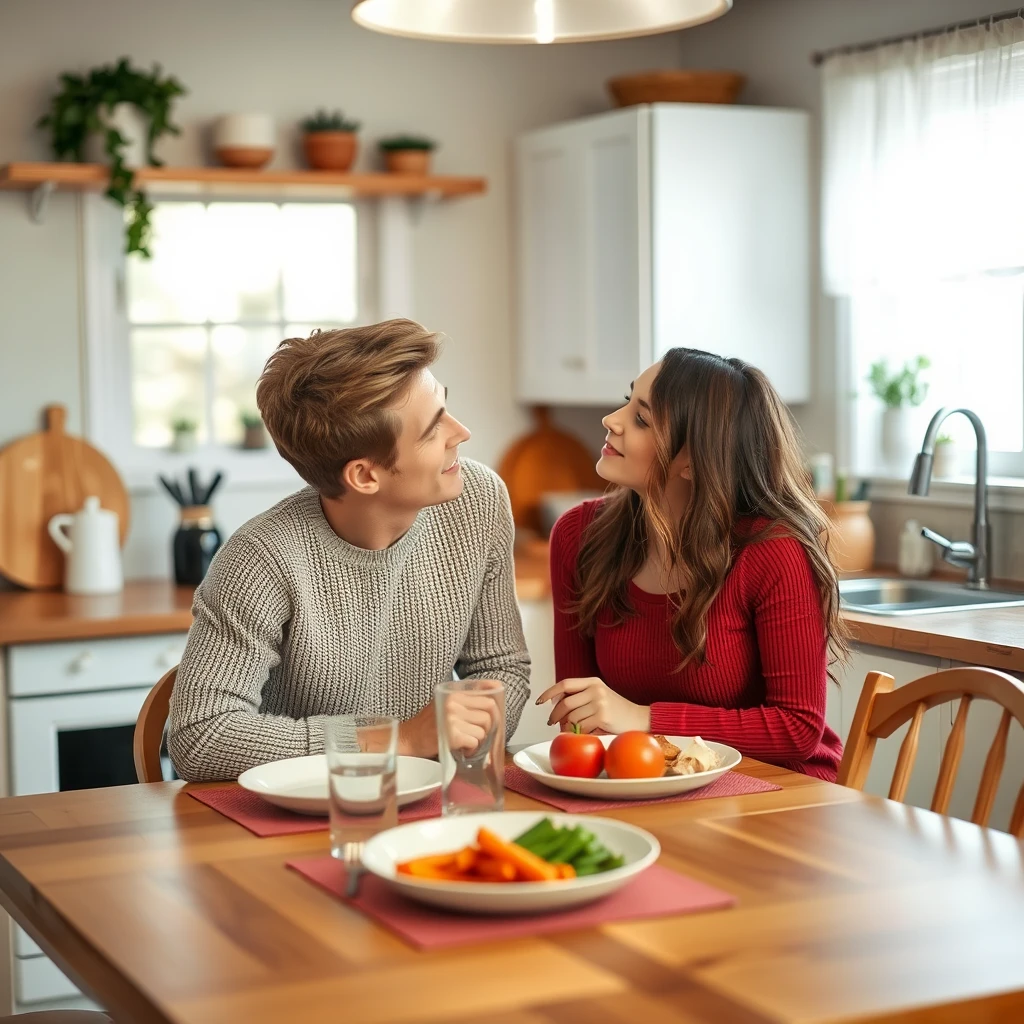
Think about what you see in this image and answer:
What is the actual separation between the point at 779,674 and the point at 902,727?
101 cm

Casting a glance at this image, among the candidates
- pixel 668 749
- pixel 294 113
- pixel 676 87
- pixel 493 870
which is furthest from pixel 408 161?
pixel 493 870

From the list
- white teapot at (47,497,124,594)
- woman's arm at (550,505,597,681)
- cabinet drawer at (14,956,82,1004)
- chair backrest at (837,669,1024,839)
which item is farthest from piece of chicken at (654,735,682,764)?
white teapot at (47,497,124,594)

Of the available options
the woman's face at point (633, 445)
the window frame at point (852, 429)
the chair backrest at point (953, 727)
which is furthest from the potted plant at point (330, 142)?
the chair backrest at point (953, 727)

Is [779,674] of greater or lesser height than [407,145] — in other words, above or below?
below

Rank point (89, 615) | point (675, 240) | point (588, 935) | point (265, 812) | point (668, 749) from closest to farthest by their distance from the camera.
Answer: point (588, 935)
point (265, 812)
point (668, 749)
point (89, 615)
point (675, 240)

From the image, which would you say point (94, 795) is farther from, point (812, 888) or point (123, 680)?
point (123, 680)

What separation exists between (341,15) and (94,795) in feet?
9.29

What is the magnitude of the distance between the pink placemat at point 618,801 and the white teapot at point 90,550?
206 cm

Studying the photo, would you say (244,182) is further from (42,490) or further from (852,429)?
(852,429)

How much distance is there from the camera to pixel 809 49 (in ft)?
13.0

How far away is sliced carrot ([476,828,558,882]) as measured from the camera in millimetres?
1335

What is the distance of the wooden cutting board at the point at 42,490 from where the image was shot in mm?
3701

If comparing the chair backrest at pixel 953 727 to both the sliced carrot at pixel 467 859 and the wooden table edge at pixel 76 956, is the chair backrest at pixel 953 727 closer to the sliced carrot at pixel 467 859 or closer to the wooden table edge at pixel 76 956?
the sliced carrot at pixel 467 859

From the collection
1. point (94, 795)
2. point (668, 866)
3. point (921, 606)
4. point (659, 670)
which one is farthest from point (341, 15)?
point (668, 866)
